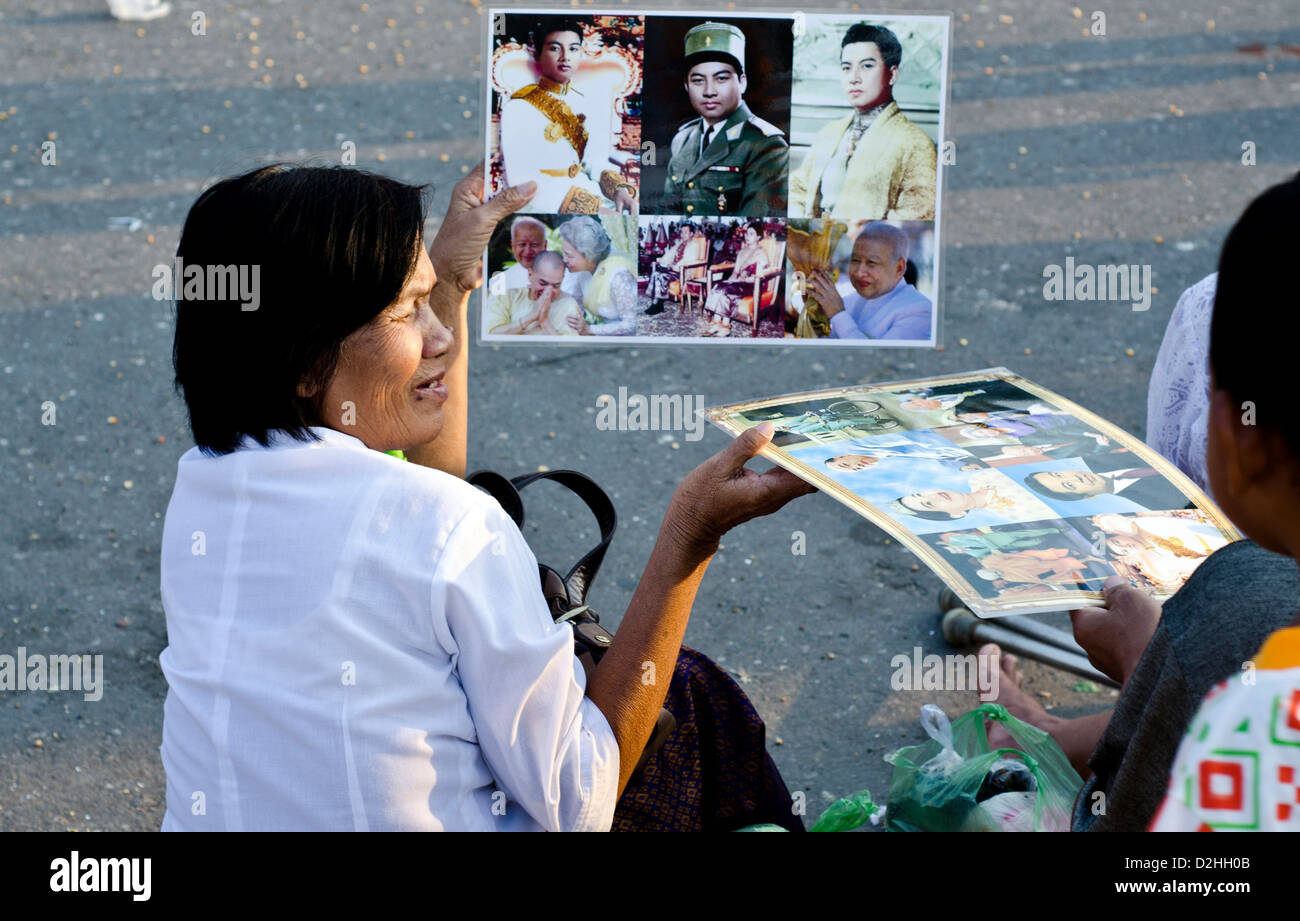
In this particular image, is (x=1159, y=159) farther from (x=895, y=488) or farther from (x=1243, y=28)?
(x=895, y=488)

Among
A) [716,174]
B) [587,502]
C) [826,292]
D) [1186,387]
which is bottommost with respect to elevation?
[587,502]

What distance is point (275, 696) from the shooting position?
1368mm

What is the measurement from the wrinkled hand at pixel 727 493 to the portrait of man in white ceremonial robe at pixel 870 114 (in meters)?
0.57

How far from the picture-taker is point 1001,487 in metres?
1.73

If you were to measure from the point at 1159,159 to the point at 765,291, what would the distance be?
347cm

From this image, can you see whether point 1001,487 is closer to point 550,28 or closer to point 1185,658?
point 1185,658

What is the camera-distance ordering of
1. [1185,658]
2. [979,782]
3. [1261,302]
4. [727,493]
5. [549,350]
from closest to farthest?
[1261,302], [1185,658], [727,493], [979,782], [549,350]

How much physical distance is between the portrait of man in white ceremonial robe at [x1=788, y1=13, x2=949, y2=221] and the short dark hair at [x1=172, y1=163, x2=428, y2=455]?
74cm
